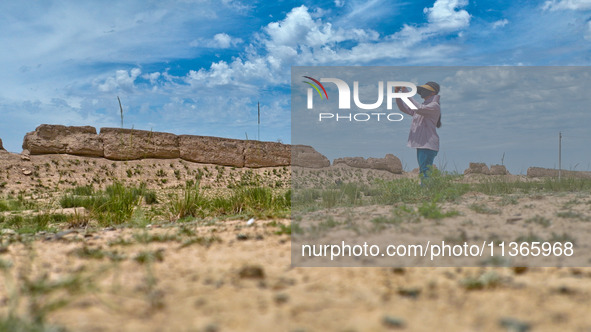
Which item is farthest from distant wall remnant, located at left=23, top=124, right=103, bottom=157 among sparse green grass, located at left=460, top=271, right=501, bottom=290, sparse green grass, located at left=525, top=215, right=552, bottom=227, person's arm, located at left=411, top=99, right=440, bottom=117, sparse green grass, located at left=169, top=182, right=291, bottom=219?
sparse green grass, located at left=460, top=271, right=501, bottom=290

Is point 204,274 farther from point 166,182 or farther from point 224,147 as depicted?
point 224,147

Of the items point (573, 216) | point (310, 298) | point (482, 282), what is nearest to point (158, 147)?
point (573, 216)

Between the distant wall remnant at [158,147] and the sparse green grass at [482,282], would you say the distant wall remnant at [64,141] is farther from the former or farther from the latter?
the sparse green grass at [482,282]

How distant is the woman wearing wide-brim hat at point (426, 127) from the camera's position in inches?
303

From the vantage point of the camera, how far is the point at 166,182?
23.0m

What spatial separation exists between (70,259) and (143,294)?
4.46ft

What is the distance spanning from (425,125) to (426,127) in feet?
0.13

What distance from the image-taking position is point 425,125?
7863 mm

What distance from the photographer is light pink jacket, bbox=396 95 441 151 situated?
7.67 meters

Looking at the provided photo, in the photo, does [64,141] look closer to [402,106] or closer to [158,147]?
[158,147]

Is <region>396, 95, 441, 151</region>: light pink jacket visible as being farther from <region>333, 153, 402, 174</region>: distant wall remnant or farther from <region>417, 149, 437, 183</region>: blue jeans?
<region>333, 153, 402, 174</region>: distant wall remnant

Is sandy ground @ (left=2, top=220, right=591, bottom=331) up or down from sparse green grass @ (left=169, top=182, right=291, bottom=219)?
down

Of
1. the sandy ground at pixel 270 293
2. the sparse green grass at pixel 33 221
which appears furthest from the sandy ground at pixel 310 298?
the sparse green grass at pixel 33 221

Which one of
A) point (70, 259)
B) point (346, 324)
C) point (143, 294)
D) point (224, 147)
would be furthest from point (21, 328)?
point (224, 147)
